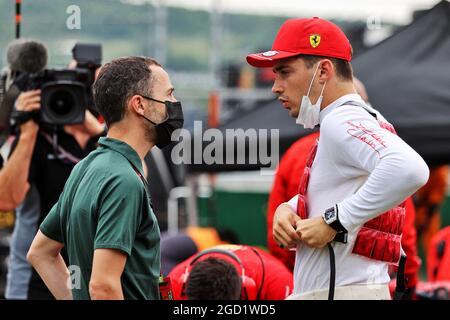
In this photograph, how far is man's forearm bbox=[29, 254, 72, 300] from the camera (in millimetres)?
3189

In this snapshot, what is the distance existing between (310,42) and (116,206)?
971mm

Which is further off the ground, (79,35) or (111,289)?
(79,35)

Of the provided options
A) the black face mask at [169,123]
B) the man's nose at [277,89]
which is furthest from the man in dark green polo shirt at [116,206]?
the man's nose at [277,89]

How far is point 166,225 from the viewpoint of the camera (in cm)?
927

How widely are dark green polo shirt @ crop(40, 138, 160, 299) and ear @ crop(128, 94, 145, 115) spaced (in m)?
0.12

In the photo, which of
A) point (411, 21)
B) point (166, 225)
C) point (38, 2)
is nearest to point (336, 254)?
point (38, 2)

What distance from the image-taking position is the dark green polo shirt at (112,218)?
9.13 ft

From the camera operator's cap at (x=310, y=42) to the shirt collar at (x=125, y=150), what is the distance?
643 millimetres

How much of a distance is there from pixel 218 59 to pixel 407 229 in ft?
21.4

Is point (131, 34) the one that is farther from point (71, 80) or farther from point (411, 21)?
point (71, 80)

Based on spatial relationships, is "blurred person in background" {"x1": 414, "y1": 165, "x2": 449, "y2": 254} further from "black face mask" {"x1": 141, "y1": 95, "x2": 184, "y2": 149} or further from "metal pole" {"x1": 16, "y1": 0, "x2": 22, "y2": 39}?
"black face mask" {"x1": 141, "y1": 95, "x2": 184, "y2": 149}

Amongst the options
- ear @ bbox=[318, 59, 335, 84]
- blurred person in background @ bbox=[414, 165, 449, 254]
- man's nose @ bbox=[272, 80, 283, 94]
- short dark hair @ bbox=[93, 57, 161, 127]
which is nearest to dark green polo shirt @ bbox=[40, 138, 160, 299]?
short dark hair @ bbox=[93, 57, 161, 127]

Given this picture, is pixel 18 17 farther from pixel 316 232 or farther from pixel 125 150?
pixel 316 232

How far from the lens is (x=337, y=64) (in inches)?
130
